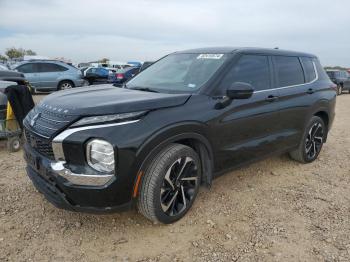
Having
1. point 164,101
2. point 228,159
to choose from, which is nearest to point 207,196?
point 228,159

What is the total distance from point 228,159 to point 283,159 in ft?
6.89

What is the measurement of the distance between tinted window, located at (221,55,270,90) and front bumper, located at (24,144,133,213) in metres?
1.64

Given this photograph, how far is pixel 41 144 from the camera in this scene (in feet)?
10.1

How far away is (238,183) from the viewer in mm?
4445

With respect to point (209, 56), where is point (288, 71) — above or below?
below

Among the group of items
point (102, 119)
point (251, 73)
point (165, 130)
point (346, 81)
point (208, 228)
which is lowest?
point (346, 81)

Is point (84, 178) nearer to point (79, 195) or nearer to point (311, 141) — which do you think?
point (79, 195)

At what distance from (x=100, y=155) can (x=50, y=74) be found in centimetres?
1368

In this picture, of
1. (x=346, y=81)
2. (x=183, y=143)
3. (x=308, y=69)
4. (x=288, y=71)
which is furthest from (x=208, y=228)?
(x=346, y=81)

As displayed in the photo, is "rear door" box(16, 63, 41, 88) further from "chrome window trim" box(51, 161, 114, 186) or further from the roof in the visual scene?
"chrome window trim" box(51, 161, 114, 186)

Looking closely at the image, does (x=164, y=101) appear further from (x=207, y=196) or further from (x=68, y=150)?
(x=207, y=196)

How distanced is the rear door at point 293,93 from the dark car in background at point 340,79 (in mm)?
18281

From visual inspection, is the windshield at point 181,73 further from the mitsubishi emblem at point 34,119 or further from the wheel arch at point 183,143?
the mitsubishi emblem at point 34,119

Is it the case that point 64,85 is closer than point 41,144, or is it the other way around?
point 41,144
